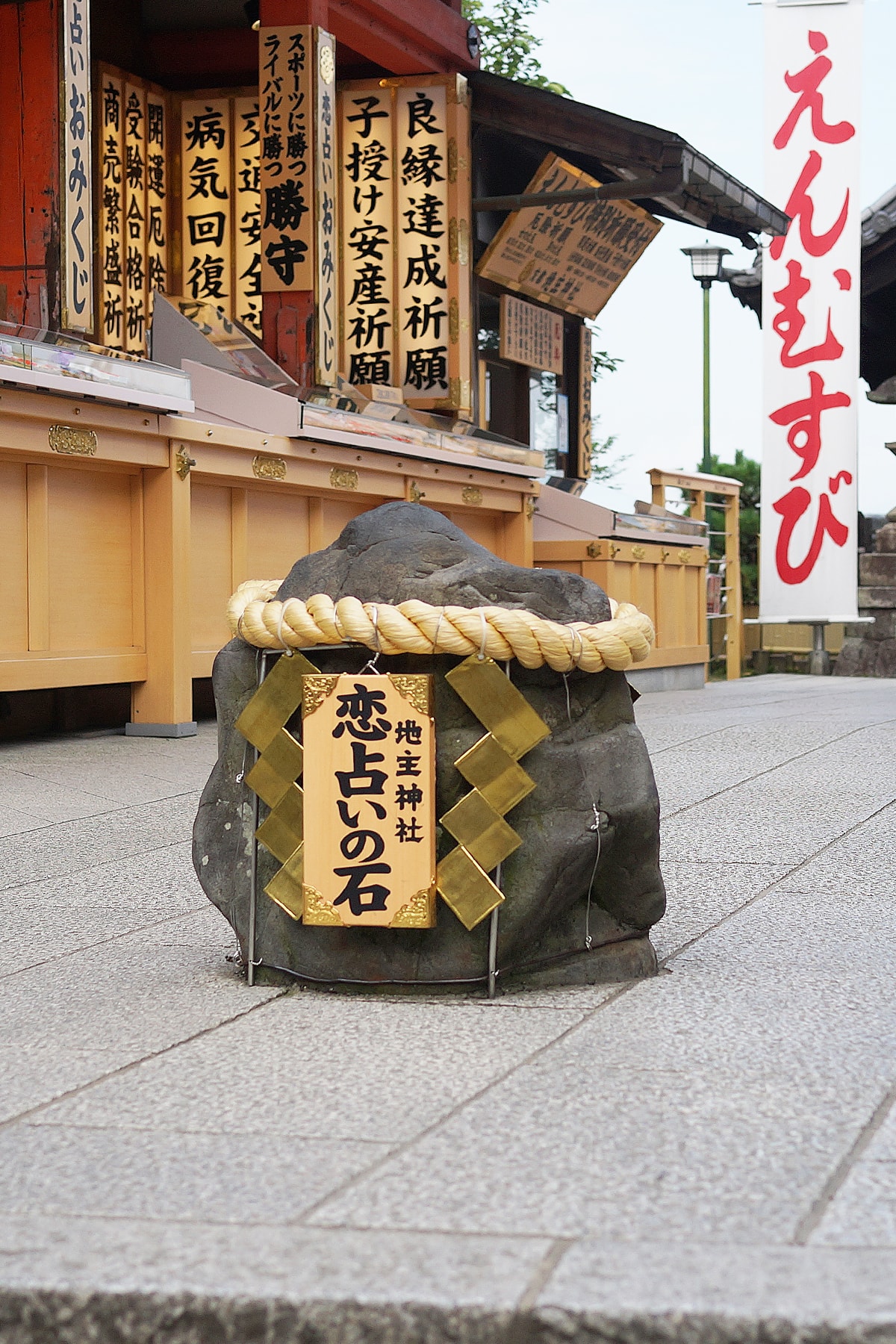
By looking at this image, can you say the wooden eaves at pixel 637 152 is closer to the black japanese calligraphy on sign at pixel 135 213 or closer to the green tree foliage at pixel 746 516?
the black japanese calligraphy on sign at pixel 135 213

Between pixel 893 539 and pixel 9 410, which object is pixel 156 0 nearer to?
pixel 9 410

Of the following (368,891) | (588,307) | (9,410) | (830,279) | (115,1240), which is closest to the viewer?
(115,1240)

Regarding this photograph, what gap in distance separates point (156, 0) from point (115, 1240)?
12.3 metres

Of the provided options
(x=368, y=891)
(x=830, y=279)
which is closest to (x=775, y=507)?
(x=830, y=279)

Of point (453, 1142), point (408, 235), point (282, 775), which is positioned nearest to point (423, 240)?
point (408, 235)

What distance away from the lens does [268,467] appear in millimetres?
9188

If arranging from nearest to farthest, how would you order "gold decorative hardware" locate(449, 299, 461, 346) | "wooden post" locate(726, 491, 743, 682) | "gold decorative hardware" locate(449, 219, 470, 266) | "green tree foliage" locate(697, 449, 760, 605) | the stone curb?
the stone curb, "gold decorative hardware" locate(449, 219, 470, 266), "gold decorative hardware" locate(449, 299, 461, 346), "wooden post" locate(726, 491, 743, 682), "green tree foliage" locate(697, 449, 760, 605)

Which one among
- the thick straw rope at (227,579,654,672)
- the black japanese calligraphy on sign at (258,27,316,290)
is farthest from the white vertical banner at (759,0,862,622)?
the thick straw rope at (227,579,654,672)

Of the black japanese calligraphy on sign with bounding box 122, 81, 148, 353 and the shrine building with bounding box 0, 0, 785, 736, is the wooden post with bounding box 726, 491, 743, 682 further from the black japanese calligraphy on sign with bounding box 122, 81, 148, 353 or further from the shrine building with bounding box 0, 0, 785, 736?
the black japanese calligraphy on sign with bounding box 122, 81, 148, 353

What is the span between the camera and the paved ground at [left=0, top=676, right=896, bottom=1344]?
1.83 m

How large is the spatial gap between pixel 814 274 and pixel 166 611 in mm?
8726

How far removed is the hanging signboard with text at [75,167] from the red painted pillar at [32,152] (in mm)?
53

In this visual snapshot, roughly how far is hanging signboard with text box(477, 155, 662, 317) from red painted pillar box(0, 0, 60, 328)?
19.5 ft

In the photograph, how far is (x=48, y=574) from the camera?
25.9 ft
